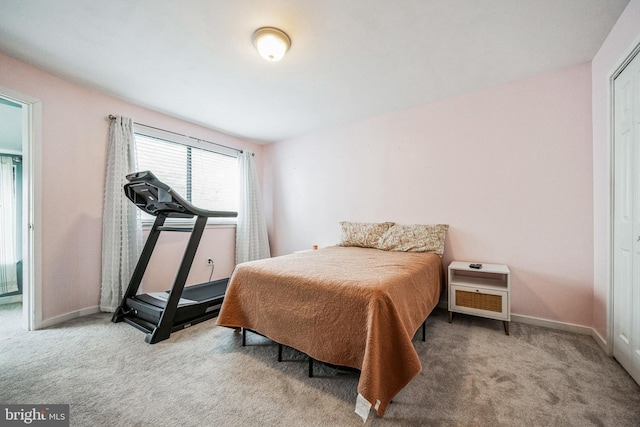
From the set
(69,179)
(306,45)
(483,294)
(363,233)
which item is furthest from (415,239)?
(69,179)

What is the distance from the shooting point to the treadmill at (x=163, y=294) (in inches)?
84.0

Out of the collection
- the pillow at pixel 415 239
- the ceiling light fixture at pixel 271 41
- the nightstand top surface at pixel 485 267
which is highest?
the ceiling light fixture at pixel 271 41

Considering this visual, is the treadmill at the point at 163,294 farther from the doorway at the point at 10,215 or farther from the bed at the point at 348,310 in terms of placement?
the doorway at the point at 10,215

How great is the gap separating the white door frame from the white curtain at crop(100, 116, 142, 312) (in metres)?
0.48

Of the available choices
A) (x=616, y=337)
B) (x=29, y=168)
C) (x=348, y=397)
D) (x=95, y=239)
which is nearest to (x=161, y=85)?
(x=29, y=168)

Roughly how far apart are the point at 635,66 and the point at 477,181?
1.28 meters

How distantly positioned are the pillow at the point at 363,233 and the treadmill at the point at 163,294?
61.1 inches

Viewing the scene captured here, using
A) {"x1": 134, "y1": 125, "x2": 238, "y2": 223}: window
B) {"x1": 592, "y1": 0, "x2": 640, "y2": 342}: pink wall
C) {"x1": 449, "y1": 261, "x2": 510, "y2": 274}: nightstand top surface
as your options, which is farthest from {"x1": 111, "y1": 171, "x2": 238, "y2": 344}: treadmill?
{"x1": 592, "y1": 0, "x2": 640, "y2": 342}: pink wall

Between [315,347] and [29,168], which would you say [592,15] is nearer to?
[315,347]

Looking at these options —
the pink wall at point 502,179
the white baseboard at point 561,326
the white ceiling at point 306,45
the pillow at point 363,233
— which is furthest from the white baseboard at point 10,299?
the white baseboard at point 561,326

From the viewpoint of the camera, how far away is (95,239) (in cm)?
264

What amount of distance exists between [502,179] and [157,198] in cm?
343

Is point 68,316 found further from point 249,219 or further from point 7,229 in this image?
point 249,219

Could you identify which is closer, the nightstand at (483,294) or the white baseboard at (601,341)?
the white baseboard at (601,341)
